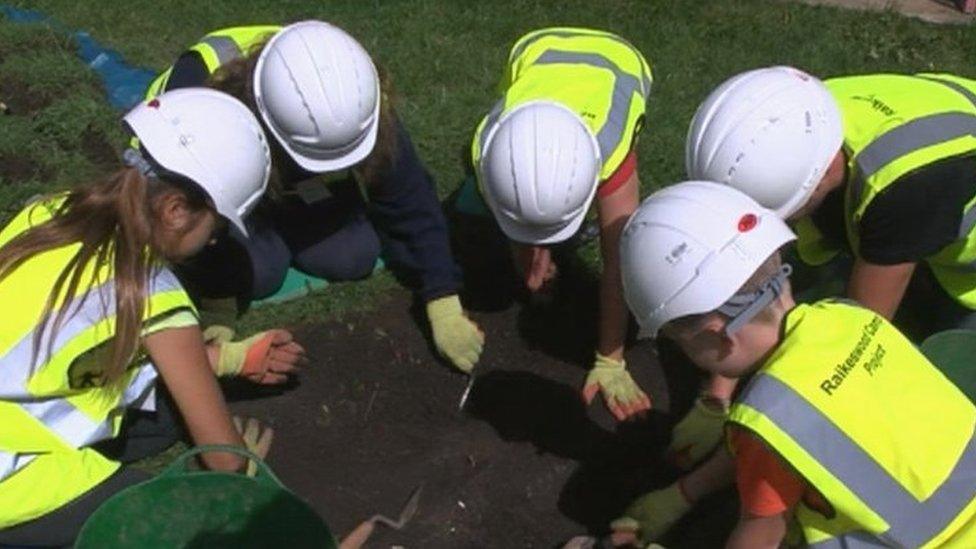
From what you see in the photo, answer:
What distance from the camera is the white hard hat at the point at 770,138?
3.26m

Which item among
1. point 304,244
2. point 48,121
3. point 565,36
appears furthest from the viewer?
point 48,121

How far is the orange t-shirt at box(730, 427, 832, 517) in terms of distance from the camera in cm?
264

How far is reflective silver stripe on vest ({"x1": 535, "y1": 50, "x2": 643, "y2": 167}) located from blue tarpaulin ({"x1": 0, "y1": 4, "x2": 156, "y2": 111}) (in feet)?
6.59

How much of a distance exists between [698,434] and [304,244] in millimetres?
1422

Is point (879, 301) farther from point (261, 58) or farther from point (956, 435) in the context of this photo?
point (261, 58)

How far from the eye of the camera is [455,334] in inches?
160

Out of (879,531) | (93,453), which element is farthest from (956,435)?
(93,453)

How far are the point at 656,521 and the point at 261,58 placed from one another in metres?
1.56

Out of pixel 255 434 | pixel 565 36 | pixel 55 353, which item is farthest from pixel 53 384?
pixel 565 36

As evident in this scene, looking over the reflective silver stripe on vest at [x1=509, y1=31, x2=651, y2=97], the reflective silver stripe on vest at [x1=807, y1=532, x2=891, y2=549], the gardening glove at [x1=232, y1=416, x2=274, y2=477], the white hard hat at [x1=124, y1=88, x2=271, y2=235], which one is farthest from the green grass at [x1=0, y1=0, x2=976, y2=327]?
the reflective silver stripe on vest at [x1=807, y1=532, x2=891, y2=549]

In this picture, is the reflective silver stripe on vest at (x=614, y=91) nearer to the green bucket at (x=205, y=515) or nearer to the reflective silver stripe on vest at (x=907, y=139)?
the reflective silver stripe on vest at (x=907, y=139)

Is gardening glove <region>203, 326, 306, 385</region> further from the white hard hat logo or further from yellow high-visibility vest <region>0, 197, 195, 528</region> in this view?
the white hard hat logo

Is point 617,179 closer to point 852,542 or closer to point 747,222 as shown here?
point 747,222

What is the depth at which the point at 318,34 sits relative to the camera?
363cm
